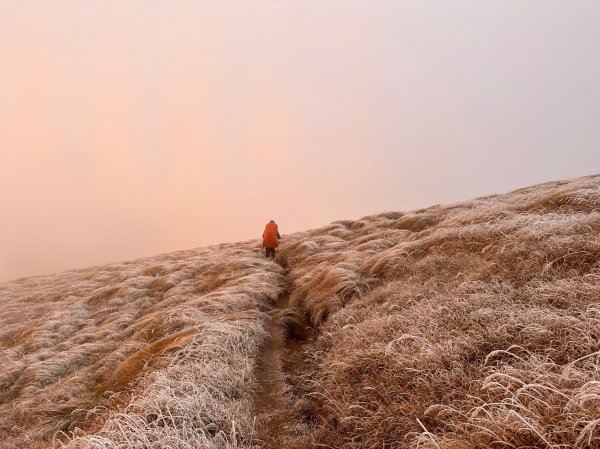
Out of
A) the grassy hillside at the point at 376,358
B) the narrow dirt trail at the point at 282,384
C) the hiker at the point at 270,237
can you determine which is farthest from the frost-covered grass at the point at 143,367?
the hiker at the point at 270,237

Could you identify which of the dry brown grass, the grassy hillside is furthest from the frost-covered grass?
the dry brown grass

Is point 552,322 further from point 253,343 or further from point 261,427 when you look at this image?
point 253,343

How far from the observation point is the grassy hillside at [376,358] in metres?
4.01

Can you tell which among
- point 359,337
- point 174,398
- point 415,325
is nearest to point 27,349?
point 174,398

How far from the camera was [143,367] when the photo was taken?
298 inches

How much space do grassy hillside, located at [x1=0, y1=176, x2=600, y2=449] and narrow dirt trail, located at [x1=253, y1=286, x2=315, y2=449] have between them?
0.13ft

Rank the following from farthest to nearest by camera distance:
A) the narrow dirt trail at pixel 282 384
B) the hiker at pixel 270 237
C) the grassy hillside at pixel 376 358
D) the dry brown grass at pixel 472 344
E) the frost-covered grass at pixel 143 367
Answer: the hiker at pixel 270 237 → the narrow dirt trail at pixel 282 384 → the frost-covered grass at pixel 143 367 → the grassy hillside at pixel 376 358 → the dry brown grass at pixel 472 344

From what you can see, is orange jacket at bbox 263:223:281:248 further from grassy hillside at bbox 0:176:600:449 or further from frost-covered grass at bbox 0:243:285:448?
grassy hillside at bbox 0:176:600:449

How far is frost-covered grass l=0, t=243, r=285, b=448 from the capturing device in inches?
204

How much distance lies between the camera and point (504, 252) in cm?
816

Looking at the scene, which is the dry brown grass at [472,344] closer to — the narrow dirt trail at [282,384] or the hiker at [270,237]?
the narrow dirt trail at [282,384]

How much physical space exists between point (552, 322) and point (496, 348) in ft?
2.68

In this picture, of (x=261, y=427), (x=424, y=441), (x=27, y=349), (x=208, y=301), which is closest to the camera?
(x=424, y=441)

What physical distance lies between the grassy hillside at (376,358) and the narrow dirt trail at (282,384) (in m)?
0.04
